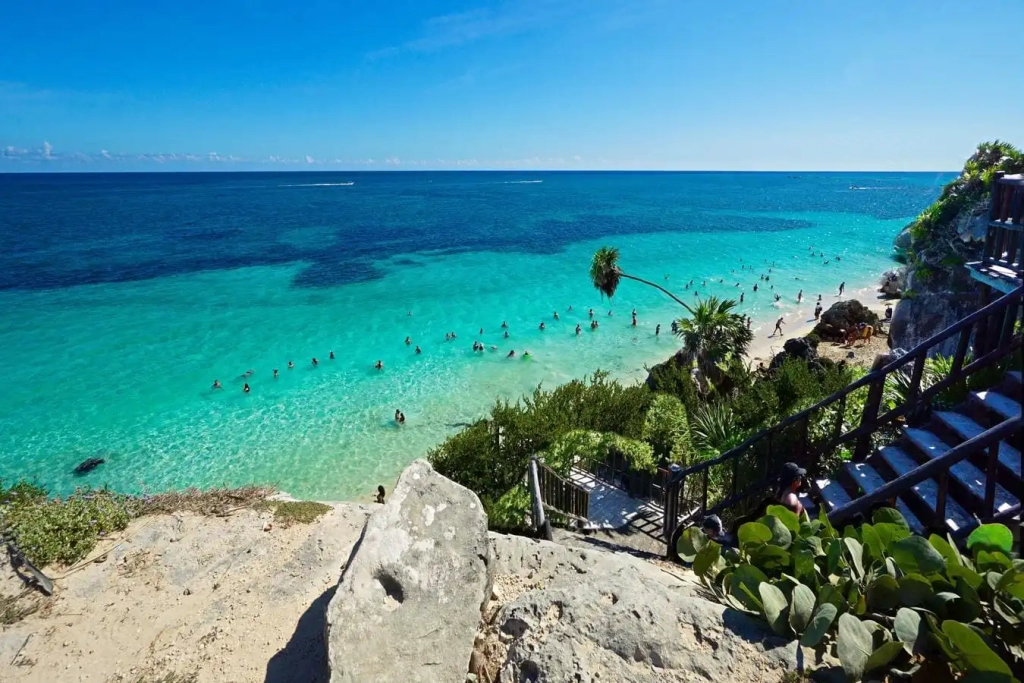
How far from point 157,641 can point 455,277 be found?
157 ft

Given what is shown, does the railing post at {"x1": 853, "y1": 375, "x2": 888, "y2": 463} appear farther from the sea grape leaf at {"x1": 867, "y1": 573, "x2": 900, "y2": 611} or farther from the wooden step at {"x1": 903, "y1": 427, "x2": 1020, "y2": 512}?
the sea grape leaf at {"x1": 867, "y1": 573, "x2": 900, "y2": 611}

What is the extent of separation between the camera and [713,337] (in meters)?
21.6

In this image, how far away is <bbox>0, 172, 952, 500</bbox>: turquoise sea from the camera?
23062 millimetres

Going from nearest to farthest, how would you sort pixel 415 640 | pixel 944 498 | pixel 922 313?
1. pixel 415 640
2. pixel 944 498
3. pixel 922 313

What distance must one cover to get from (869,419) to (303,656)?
8.40 meters

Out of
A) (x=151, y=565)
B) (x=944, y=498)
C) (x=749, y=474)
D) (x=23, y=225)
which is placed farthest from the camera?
(x=23, y=225)

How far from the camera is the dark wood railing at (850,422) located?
675 centimetres

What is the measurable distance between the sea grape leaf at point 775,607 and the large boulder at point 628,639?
0.12 metres

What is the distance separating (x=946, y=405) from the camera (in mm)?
7398

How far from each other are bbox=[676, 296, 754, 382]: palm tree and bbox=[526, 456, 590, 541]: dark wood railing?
12064 millimetres

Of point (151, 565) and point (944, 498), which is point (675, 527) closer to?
point (944, 498)

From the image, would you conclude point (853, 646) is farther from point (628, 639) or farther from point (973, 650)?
point (628, 639)

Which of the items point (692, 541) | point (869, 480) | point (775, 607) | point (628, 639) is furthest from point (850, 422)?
point (628, 639)

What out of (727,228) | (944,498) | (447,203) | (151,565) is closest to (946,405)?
(944,498)
